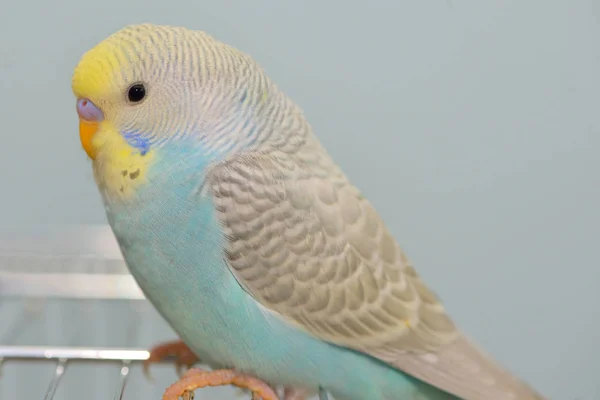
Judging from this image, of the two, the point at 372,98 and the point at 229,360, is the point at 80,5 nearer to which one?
the point at 372,98

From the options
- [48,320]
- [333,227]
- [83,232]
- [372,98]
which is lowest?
[333,227]

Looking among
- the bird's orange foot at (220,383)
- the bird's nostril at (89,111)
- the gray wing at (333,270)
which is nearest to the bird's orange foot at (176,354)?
the bird's orange foot at (220,383)

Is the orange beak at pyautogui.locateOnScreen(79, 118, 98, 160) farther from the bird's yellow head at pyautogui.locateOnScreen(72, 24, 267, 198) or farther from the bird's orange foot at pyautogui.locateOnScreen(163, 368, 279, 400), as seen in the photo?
the bird's orange foot at pyautogui.locateOnScreen(163, 368, 279, 400)

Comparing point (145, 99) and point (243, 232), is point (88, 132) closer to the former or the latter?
point (145, 99)

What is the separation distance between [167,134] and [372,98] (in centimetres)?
92

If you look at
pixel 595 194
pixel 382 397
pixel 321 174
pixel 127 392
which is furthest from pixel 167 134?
pixel 595 194

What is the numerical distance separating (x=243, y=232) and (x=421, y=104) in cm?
95

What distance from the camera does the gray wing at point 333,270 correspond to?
2.44 ft

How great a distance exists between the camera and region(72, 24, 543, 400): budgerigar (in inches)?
A: 28.4

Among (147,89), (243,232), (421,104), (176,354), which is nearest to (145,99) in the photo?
(147,89)

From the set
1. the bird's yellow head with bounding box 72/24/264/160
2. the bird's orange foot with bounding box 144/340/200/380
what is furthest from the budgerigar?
the bird's orange foot with bounding box 144/340/200/380

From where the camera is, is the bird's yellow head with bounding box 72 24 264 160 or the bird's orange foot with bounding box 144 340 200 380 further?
the bird's orange foot with bounding box 144 340 200 380

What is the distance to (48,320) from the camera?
149cm

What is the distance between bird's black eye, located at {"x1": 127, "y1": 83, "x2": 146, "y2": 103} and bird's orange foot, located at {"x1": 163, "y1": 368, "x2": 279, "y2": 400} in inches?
15.2
